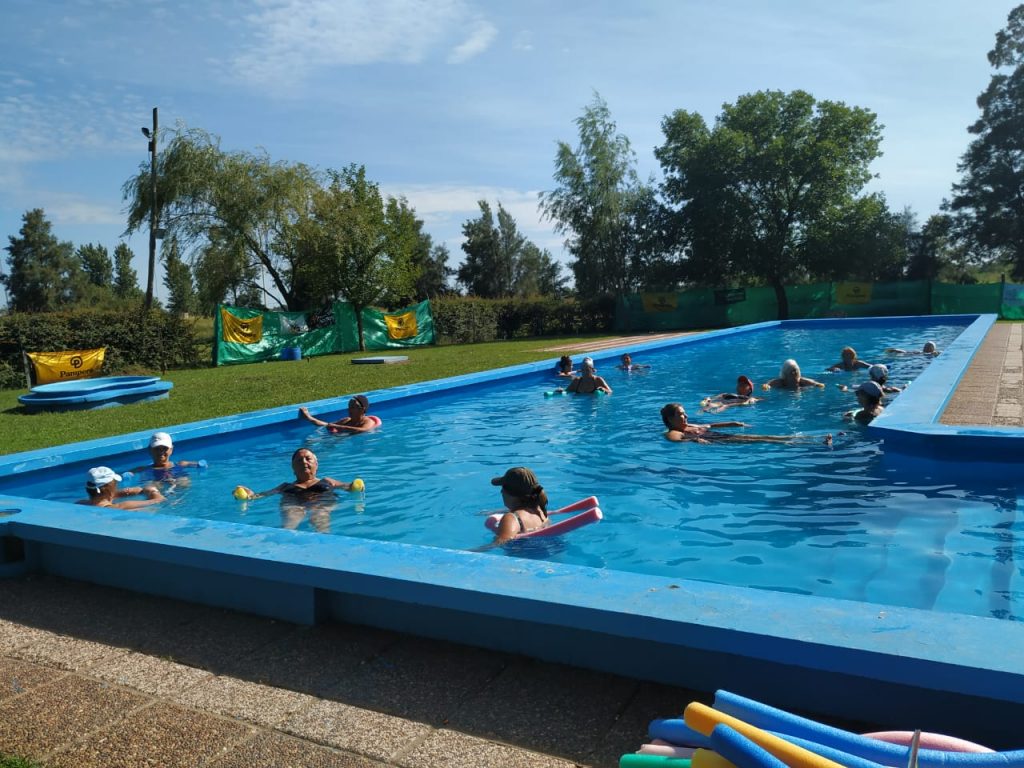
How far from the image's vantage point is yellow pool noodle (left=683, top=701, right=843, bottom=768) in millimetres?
1759

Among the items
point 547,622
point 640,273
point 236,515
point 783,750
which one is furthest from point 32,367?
point 640,273

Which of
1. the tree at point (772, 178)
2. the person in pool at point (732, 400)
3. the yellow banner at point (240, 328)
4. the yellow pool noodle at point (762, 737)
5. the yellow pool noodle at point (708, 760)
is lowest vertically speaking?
the person in pool at point (732, 400)

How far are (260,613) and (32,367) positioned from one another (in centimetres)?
1982

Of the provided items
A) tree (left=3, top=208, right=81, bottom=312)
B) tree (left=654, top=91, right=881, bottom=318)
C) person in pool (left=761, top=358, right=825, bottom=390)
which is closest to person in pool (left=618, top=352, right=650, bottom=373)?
person in pool (left=761, top=358, right=825, bottom=390)

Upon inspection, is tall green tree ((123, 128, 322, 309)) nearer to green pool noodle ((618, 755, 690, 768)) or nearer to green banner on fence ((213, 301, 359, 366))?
green banner on fence ((213, 301, 359, 366))

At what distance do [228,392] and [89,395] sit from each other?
249 centimetres

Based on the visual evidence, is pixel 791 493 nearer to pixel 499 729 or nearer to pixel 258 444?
pixel 499 729

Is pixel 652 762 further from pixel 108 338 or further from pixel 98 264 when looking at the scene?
pixel 98 264

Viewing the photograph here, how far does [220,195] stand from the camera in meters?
30.6

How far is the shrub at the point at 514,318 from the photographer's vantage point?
34594 millimetres

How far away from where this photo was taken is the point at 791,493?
7113mm

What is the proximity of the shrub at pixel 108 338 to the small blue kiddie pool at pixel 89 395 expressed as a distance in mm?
6433

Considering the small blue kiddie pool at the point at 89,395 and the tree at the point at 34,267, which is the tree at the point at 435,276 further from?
the small blue kiddie pool at the point at 89,395

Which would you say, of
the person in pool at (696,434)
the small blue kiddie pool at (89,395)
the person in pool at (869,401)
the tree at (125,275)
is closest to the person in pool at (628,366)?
the person in pool at (696,434)
